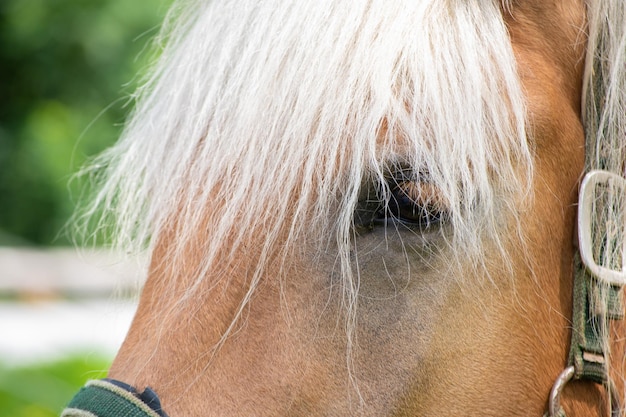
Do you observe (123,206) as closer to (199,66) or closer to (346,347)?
(199,66)

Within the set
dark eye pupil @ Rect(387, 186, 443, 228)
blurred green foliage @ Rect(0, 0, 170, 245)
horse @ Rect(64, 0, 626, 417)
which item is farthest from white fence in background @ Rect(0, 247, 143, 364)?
dark eye pupil @ Rect(387, 186, 443, 228)

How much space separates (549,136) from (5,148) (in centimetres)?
931

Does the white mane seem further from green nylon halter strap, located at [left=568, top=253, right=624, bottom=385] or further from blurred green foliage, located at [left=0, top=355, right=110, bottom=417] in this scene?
blurred green foliage, located at [left=0, top=355, right=110, bottom=417]

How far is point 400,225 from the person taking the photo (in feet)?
4.15

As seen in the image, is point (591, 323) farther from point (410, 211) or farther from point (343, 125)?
point (343, 125)

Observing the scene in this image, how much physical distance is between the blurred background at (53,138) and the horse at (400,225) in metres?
4.05

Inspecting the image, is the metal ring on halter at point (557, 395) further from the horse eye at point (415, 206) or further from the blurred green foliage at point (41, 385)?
the blurred green foliage at point (41, 385)

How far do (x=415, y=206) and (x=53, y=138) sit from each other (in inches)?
302

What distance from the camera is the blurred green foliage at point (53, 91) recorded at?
8.49 metres

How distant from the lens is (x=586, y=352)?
1.31 m

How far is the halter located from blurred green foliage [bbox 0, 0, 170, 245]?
742 cm

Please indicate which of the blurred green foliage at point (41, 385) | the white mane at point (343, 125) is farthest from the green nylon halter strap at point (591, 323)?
the blurred green foliage at point (41, 385)

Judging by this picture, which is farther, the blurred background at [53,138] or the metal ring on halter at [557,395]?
the blurred background at [53,138]

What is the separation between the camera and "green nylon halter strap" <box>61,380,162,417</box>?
118 cm
